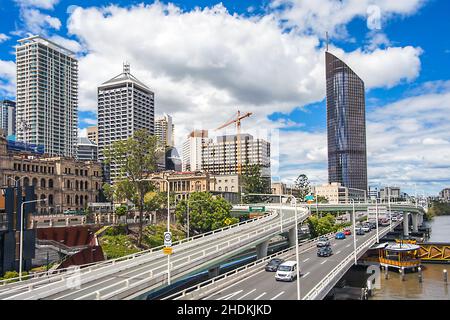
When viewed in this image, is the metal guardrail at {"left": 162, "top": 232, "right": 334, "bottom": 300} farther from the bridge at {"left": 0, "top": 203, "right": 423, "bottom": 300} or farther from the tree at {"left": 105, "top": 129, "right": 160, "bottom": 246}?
the tree at {"left": 105, "top": 129, "right": 160, "bottom": 246}

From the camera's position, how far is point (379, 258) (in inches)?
2594

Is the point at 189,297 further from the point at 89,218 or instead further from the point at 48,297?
the point at 89,218

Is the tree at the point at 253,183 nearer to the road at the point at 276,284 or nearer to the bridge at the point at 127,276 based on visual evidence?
the road at the point at 276,284

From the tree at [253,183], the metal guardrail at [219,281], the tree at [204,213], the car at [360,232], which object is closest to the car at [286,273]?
the metal guardrail at [219,281]

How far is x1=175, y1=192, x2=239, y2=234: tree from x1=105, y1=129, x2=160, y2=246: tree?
625 inches

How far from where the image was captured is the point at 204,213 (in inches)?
3494

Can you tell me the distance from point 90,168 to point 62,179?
1242 centimetres

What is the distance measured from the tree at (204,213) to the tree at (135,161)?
1589cm

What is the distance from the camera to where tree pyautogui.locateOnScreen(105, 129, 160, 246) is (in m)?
74.1

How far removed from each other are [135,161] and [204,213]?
21983mm

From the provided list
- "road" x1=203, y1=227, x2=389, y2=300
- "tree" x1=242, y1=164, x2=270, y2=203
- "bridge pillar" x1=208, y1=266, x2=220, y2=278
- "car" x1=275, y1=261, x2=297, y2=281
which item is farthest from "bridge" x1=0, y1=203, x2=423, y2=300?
"tree" x1=242, y1=164, x2=270, y2=203

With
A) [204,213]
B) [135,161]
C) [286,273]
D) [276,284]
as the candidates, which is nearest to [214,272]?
[286,273]

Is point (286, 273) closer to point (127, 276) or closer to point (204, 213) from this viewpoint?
point (127, 276)
